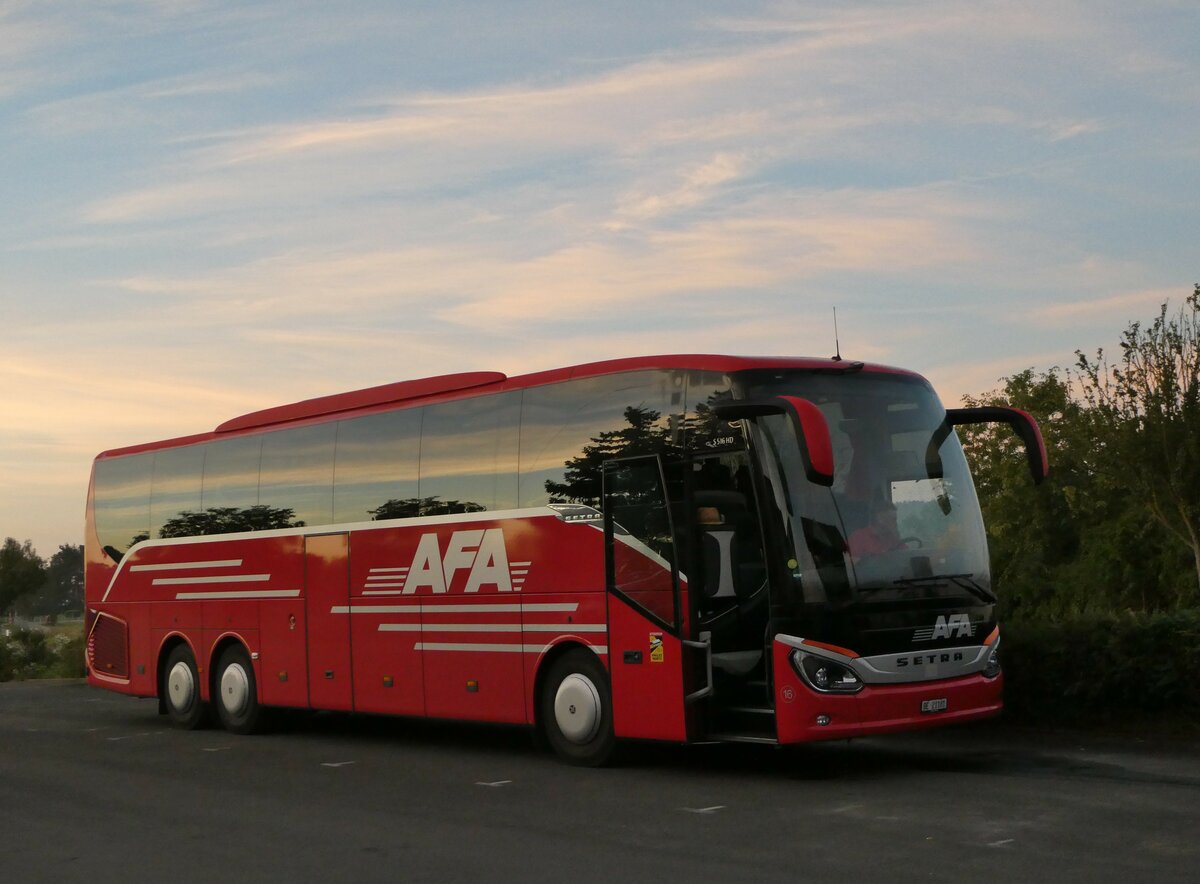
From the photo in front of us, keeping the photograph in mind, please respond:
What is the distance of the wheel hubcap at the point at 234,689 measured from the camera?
18953mm

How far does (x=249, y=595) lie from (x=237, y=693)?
4.34 ft

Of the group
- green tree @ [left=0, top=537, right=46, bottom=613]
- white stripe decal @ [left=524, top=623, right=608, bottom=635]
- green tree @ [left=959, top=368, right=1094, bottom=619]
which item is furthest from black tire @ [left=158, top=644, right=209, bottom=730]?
green tree @ [left=0, top=537, right=46, bottom=613]

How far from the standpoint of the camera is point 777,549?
12.3 meters

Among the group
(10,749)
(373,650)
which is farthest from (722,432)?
(10,749)

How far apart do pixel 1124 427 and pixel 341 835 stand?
3421cm

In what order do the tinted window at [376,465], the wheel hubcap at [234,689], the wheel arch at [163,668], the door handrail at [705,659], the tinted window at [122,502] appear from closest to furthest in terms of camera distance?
the door handrail at [705,659], the tinted window at [376,465], the wheel hubcap at [234,689], the wheel arch at [163,668], the tinted window at [122,502]

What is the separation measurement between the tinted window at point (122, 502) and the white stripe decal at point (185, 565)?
41cm

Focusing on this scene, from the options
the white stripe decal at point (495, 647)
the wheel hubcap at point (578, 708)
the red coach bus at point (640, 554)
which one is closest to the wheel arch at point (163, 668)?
the red coach bus at point (640, 554)

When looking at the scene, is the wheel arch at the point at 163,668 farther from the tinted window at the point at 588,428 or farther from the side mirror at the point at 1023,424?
the side mirror at the point at 1023,424

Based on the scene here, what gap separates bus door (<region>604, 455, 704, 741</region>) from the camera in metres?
12.9

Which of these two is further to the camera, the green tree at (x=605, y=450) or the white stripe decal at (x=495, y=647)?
the white stripe decal at (x=495, y=647)

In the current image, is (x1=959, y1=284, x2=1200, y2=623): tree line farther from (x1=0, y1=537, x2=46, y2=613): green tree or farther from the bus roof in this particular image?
(x1=0, y1=537, x2=46, y2=613): green tree

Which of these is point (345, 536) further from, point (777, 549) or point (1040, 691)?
point (1040, 691)

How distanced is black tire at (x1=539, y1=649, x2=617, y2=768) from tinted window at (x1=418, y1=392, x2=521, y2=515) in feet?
5.54
